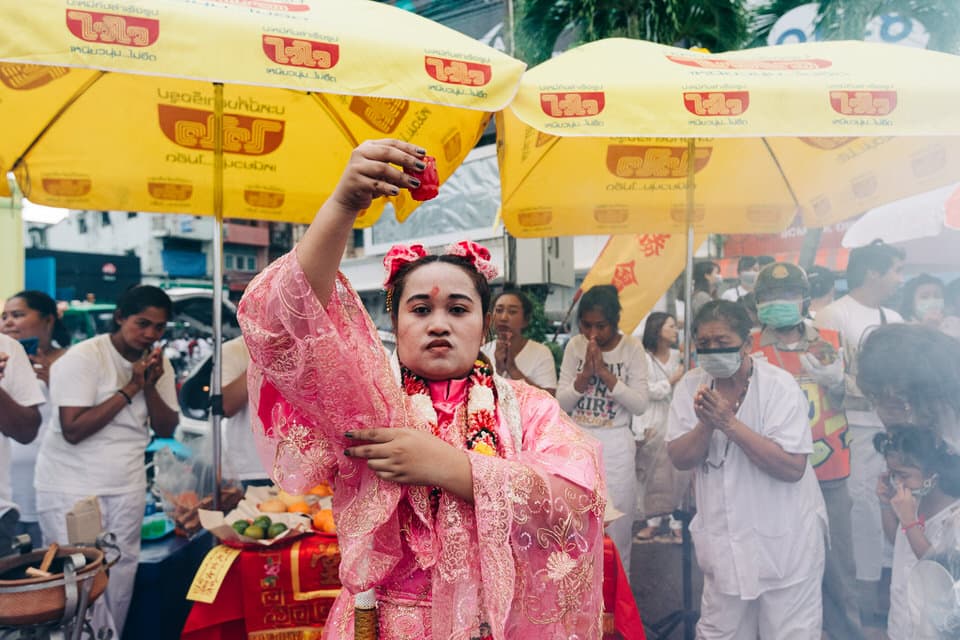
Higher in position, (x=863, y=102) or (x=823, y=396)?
(x=863, y=102)

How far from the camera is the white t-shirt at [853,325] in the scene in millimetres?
4109

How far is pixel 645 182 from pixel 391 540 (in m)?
3.67

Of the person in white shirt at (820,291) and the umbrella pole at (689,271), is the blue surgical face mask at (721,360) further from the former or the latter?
the person in white shirt at (820,291)

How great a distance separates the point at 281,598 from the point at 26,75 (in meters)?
2.75

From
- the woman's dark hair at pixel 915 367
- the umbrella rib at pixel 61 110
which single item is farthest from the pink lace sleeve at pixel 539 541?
the umbrella rib at pixel 61 110

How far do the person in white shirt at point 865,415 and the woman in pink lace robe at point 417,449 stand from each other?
328cm

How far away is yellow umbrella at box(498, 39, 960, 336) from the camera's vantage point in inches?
103

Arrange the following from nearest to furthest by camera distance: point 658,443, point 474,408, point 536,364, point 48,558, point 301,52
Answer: point 474,408 < point 301,52 < point 48,558 < point 536,364 < point 658,443

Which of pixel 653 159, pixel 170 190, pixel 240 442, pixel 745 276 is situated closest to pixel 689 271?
pixel 653 159

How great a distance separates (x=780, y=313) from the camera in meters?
3.54

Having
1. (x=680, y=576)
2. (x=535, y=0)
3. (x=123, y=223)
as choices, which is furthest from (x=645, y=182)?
(x=123, y=223)

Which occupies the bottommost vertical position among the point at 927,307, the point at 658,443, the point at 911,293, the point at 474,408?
the point at 658,443

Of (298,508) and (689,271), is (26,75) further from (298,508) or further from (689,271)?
(689,271)

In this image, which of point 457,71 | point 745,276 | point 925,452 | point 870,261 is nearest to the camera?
point 457,71
